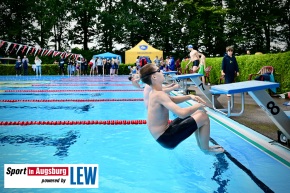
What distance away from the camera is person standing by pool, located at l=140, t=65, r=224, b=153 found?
3574 mm

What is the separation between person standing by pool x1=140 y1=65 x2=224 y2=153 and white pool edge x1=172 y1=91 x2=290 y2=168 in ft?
3.20

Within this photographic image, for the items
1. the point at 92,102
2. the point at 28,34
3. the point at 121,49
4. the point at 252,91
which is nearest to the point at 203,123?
the point at 252,91

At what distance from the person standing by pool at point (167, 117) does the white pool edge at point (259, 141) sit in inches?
38.4

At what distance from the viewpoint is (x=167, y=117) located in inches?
149

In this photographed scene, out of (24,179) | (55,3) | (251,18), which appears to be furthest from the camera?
(55,3)

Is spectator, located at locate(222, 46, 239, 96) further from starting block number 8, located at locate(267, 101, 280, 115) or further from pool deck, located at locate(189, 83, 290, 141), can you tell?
starting block number 8, located at locate(267, 101, 280, 115)

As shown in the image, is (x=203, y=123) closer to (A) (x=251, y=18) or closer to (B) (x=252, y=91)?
(B) (x=252, y=91)

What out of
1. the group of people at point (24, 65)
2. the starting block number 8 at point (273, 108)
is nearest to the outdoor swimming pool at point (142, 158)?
the starting block number 8 at point (273, 108)

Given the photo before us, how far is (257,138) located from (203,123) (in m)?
1.55

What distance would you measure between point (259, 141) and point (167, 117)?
5.91 feet

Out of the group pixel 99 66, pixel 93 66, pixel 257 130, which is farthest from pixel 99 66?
pixel 257 130

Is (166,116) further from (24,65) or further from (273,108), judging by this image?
(24,65)

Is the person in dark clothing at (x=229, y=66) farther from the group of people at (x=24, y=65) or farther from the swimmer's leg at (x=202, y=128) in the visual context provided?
the group of people at (x=24, y=65)

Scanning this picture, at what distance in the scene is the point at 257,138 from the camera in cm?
496
